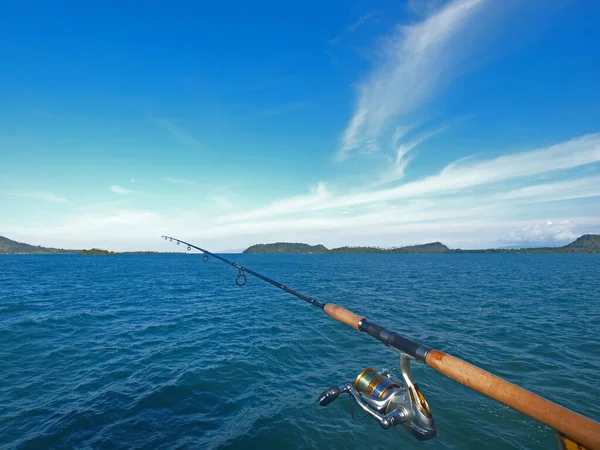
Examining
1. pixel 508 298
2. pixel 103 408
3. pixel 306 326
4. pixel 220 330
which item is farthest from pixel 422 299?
pixel 103 408

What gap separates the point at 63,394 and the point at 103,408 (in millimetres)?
2344

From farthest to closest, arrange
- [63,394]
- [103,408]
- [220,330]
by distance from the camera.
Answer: [220,330], [63,394], [103,408]

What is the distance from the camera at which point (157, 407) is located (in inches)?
383

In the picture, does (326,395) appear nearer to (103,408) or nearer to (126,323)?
(103,408)

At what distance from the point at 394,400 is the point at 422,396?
3.90 feet

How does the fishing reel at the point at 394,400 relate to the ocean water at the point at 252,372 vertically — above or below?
above

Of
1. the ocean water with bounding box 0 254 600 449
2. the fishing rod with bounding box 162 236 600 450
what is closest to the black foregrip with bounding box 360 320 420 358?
the fishing rod with bounding box 162 236 600 450

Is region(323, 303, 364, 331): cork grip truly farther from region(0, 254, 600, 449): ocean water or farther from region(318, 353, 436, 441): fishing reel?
region(0, 254, 600, 449): ocean water

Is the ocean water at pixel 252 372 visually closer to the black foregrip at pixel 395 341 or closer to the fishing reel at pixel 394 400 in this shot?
the fishing reel at pixel 394 400

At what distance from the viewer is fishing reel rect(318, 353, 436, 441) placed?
409 centimetres

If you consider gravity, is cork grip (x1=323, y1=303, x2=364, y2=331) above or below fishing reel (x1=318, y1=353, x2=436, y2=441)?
above

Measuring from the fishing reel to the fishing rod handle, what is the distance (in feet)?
2.37

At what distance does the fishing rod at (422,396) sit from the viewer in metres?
2.31

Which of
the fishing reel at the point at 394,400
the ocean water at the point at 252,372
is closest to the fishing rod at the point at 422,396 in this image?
the fishing reel at the point at 394,400
